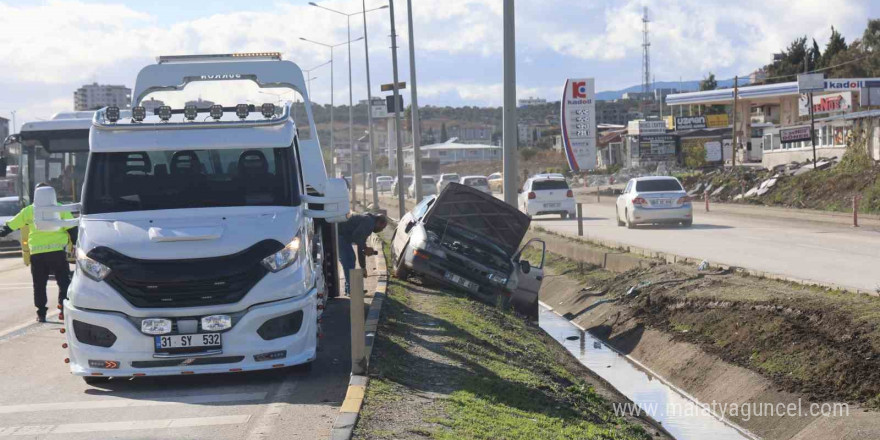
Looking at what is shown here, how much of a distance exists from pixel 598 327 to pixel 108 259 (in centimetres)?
1187

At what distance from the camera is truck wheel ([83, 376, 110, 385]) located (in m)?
9.51

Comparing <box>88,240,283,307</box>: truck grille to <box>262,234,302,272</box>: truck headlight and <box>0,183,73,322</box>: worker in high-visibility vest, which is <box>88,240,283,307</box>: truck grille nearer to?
<box>262,234,302,272</box>: truck headlight

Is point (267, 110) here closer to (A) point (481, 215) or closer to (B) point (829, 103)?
(A) point (481, 215)

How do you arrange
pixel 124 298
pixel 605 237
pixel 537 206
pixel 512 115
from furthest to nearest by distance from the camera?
pixel 537 206 < pixel 605 237 < pixel 512 115 < pixel 124 298

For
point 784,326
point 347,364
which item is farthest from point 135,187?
point 784,326

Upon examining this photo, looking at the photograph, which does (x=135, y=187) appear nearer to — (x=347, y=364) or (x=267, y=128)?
(x=267, y=128)

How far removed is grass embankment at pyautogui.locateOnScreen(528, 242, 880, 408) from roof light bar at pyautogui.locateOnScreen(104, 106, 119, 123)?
25.0ft

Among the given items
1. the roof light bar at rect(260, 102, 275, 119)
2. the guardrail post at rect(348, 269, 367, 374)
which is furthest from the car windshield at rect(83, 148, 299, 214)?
the guardrail post at rect(348, 269, 367, 374)

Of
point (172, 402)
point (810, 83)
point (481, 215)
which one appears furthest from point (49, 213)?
point (810, 83)

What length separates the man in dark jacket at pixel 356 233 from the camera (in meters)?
16.1

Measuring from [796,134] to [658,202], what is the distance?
31.5 meters

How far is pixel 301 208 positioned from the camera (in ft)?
34.1

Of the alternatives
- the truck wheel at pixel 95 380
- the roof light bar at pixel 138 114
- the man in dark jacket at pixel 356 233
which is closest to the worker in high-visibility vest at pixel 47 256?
the man in dark jacket at pixel 356 233

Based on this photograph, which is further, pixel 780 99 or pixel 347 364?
Result: pixel 780 99
